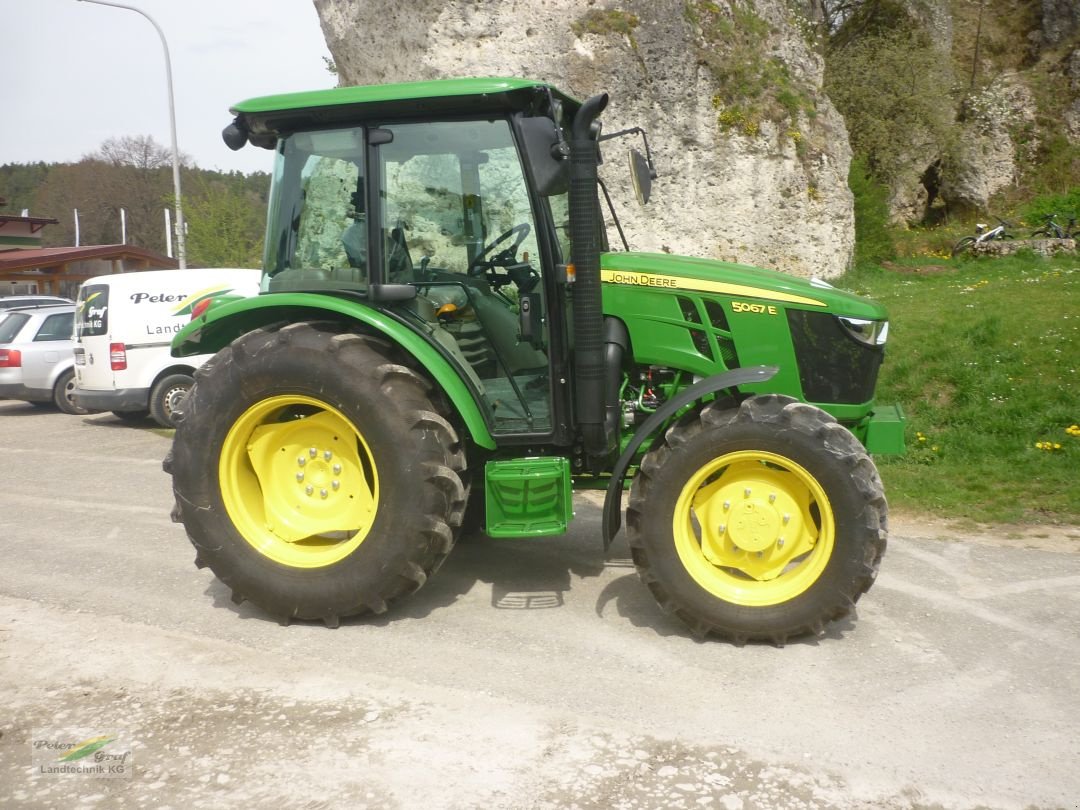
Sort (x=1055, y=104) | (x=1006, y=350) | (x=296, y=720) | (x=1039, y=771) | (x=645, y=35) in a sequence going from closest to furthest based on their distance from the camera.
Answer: (x=1039, y=771) < (x=296, y=720) < (x=1006, y=350) < (x=645, y=35) < (x=1055, y=104)

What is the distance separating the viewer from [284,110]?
15.0 ft

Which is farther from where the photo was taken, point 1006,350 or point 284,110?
point 1006,350

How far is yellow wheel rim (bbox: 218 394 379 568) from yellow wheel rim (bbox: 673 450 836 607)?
1617 millimetres

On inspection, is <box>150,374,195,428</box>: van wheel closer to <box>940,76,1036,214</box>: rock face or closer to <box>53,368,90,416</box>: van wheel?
<box>53,368,90,416</box>: van wheel

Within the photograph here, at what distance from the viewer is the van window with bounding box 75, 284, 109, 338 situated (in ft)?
38.2

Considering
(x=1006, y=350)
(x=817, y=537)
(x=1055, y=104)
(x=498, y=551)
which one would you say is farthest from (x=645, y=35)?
(x=1055, y=104)

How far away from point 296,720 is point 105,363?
30.2 ft

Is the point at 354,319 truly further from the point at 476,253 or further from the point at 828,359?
the point at 828,359

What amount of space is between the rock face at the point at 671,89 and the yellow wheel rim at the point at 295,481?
9.05 meters

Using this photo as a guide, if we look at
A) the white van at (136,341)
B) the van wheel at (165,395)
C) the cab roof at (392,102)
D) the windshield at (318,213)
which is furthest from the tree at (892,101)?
the windshield at (318,213)

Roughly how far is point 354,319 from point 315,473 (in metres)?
0.83

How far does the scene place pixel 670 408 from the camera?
14.4ft

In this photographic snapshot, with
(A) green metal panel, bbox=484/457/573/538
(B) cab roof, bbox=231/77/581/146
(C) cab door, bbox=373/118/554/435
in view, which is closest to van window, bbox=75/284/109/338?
(B) cab roof, bbox=231/77/581/146

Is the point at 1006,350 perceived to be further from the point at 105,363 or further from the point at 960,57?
the point at 960,57
